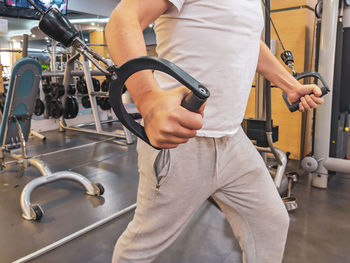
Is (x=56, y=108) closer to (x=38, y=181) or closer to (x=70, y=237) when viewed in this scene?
(x=38, y=181)

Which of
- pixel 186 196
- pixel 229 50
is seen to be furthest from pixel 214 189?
pixel 229 50

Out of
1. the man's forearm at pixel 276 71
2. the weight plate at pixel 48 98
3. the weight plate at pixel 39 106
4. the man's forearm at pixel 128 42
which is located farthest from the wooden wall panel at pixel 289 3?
the weight plate at pixel 39 106

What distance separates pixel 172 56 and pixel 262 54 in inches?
18.8

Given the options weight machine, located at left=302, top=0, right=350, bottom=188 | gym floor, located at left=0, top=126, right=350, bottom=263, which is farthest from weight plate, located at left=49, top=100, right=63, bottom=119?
weight machine, located at left=302, top=0, right=350, bottom=188

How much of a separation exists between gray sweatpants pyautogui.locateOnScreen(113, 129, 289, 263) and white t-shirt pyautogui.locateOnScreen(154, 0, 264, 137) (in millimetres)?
78

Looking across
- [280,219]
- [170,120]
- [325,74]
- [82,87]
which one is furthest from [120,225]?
[82,87]

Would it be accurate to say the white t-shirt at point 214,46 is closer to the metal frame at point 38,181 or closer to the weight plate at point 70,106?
the metal frame at point 38,181

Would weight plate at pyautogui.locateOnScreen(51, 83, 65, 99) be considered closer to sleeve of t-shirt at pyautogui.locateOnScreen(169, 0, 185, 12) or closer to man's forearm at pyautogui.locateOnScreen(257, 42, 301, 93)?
man's forearm at pyautogui.locateOnScreen(257, 42, 301, 93)

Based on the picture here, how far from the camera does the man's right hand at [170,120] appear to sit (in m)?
0.49

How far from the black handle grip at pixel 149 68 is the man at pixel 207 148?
122 millimetres

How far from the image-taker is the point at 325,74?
258cm

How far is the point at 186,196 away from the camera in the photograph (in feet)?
2.73

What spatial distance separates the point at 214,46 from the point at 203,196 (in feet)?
1.32

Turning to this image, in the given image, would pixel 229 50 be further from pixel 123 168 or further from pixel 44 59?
pixel 44 59
